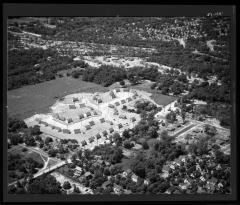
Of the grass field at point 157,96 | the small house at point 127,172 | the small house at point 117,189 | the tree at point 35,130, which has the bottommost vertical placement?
the small house at point 117,189

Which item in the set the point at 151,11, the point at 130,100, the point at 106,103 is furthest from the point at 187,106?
the point at 151,11

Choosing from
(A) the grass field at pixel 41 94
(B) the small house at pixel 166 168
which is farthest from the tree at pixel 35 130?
(B) the small house at pixel 166 168

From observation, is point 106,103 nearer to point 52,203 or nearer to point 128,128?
point 128,128

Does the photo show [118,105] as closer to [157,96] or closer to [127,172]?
[157,96]

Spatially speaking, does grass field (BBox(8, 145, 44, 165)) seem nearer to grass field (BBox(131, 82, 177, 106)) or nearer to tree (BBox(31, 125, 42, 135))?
tree (BBox(31, 125, 42, 135))

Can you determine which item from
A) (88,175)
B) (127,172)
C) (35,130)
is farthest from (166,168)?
(35,130)

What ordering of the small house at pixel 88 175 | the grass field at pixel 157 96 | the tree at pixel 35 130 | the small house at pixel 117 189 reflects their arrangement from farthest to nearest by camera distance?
1. the grass field at pixel 157 96
2. the tree at pixel 35 130
3. the small house at pixel 88 175
4. the small house at pixel 117 189

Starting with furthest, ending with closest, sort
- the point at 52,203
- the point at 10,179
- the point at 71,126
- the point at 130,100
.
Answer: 1. the point at 130,100
2. the point at 71,126
3. the point at 10,179
4. the point at 52,203

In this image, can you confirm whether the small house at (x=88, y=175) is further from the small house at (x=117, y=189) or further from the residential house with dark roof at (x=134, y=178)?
the residential house with dark roof at (x=134, y=178)
